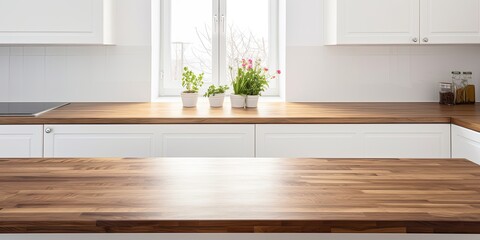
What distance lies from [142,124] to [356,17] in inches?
59.4

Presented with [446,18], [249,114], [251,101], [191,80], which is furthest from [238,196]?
[446,18]

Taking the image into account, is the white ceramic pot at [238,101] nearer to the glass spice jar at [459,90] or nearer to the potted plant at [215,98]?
the potted plant at [215,98]

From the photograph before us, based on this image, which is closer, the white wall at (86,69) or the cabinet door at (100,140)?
the cabinet door at (100,140)

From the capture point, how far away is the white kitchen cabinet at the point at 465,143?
261 centimetres

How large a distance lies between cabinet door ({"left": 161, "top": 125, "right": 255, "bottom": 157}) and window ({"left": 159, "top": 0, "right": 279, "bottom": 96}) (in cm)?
120

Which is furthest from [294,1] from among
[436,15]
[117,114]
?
[117,114]

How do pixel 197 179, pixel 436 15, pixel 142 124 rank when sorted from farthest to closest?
pixel 436 15 < pixel 142 124 < pixel 197 179

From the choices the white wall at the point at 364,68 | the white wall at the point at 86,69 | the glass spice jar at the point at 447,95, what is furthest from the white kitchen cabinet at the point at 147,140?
the glass spice jar at the point at 447,95

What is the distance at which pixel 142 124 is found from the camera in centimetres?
286

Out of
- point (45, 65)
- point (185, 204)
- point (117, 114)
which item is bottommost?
→ point (185, 204)

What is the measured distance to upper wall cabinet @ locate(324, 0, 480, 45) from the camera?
3.36 meters

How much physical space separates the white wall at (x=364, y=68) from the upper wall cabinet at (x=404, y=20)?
382 mm

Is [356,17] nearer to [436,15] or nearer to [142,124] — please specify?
[436,15]

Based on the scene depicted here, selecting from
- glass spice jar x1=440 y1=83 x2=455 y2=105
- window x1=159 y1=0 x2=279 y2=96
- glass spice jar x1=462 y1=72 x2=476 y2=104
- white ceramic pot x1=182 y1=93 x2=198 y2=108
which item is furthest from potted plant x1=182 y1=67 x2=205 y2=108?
glass spice jar x1=462 y1=72 x2=476 y2=104
